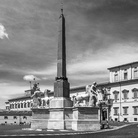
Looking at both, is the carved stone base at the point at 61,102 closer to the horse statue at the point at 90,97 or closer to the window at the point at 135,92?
the horse statue at the point at 90,97

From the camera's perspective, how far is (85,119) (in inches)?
936

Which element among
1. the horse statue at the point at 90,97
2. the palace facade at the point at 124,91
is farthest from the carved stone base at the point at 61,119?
the palace facade at the point at 124,91

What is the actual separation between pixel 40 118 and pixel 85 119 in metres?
5.38

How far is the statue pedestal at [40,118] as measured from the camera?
26.5m

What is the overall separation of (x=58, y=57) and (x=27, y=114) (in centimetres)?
4278

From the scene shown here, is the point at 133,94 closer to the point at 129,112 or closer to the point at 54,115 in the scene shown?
the point at 129,112

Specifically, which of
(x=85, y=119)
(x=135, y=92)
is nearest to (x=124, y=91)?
(x=135, y=92)

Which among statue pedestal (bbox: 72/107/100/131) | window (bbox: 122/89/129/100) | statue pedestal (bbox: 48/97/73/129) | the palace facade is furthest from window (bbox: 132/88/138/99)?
statue pedestal (bbox: 72/107/100/131)

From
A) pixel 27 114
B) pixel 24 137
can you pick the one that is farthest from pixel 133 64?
pixel 24 137

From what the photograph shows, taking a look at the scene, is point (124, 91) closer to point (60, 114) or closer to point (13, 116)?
point (13, 116)

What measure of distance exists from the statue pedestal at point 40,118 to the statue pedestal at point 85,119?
3839 mm

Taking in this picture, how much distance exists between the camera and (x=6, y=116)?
2618 inches

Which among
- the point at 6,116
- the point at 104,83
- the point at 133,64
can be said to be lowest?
the point at 6,116

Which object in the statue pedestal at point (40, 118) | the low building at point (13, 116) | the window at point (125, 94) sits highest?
the window at point (125, 94)
